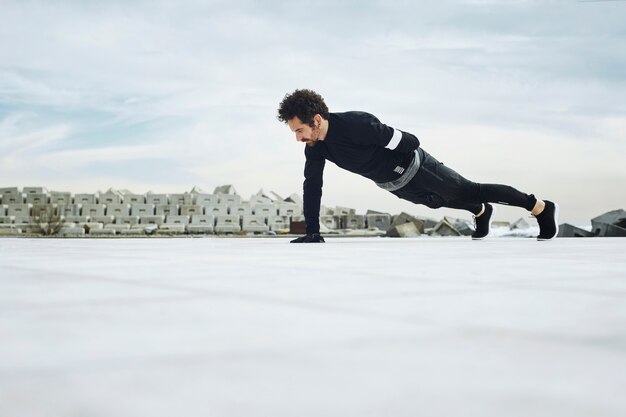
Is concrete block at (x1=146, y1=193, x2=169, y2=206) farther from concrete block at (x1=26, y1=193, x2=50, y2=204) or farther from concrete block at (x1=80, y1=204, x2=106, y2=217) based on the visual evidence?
concrete block at (x1=26, y1=193, x2=50, y2=204)

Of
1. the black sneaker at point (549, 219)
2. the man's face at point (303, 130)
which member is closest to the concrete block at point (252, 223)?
the black sneaker at point (549, 219)

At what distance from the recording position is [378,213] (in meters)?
24.0

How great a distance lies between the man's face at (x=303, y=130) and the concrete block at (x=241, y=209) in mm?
21085

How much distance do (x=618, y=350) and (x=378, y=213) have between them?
926 inches

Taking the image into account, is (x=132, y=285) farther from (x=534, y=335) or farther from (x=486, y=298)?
(x=534, y=335)

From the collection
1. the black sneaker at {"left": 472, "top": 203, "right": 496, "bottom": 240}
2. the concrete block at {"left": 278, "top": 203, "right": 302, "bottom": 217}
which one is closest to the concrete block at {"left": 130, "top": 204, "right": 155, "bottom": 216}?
the concrete block at {"left": 278, "top": 203, "right": 302, "bottom": 217}

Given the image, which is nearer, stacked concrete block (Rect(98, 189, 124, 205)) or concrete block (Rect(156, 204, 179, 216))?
concrete block (Rect(156, 204, 179, 216))

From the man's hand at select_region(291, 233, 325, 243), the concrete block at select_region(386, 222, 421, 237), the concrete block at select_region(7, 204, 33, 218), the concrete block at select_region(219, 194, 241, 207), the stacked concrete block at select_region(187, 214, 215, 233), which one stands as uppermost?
the concrete block at select_region(219, 194, 241, 207)

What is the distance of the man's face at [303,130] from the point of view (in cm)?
398

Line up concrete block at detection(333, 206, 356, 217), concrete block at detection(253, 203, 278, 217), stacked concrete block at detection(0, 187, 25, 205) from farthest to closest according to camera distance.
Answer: stacked concrete block at detection(0, 187, 25, 205)
concrete block at detection(333, 206, 356, 217)
concrete block at detection(253, 203, 278, 217)

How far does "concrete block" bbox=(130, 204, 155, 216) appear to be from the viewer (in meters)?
25.6

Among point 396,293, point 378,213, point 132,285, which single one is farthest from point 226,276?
point 378,213

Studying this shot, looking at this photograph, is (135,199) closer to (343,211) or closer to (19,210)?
(19,210)

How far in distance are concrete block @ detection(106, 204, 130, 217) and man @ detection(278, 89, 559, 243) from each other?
22994 mm
